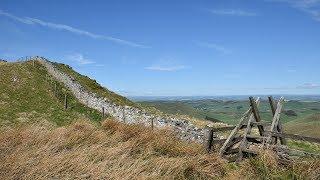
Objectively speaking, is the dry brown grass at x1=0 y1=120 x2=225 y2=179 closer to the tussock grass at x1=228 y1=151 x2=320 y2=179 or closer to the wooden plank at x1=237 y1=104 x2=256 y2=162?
the tussock grass at x1=228 y1=151 x2=320 y2=179

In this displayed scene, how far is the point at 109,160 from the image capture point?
40.5ft

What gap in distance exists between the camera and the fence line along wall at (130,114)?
26531 millimetres

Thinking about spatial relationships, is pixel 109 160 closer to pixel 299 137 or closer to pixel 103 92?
pixel 299 137

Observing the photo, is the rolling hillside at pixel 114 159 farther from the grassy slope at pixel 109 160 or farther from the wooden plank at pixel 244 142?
the wooden plank at pixel 244 142

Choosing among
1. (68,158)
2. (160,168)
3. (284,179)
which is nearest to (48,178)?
(68,158)

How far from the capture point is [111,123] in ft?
59.3

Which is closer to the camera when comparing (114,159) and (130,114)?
(114,159)

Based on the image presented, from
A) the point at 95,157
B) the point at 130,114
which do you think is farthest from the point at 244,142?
the point at 130,114

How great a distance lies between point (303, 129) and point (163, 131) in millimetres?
151051

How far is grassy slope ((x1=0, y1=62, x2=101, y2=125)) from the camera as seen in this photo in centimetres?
3291

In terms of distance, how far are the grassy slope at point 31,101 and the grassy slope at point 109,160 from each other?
50.4 ft

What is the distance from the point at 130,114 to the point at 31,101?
11.0m

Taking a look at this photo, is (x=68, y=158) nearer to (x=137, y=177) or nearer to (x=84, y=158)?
(x=84, y=158)

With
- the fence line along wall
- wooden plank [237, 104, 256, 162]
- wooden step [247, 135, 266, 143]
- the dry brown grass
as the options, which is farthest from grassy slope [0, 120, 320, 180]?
the fence line along wall
